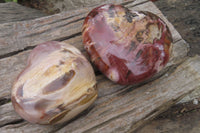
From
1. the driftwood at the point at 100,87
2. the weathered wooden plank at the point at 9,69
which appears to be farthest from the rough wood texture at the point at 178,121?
the weathered wooden plank at the point at 9,69

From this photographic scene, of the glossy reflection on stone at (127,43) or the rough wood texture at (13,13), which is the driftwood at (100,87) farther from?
the rough wood texture at (13,13)

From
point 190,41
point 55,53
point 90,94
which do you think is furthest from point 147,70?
point 190,41

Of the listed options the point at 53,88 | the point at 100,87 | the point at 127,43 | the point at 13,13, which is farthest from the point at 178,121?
the point at 13,13

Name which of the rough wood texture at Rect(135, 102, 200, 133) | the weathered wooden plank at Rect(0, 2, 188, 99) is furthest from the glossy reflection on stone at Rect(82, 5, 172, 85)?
the rough wood texture at Rect(135, 102, 200, 133)

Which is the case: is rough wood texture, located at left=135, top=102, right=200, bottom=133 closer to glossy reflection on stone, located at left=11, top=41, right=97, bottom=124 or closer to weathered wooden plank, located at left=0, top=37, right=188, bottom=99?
glossy reflection on stone, located at left=11, top=41, right=97, bottom=124

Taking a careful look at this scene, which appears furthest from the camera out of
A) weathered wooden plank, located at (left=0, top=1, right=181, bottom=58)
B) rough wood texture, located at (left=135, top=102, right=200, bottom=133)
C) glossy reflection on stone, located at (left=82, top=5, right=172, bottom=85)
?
rough wood texture, located at (left=135, top=102, right=200, bottom=133)

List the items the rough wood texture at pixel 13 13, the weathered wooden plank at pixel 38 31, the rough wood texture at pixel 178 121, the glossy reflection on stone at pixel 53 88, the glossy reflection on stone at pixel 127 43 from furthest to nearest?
1. the rough wood texture at pixel 13 13
2. the rough wood texture at pixel 178 121
3. the weathered wooden plank at pixel 38 31
4. the glossy reflection on stone at pixel 127 43
5. the glossy reflection on stone at pixel 53 88

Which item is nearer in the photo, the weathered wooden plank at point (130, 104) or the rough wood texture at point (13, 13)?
the weathered wooden plank at point (130, 104)

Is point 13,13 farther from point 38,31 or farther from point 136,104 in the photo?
point 136,104
